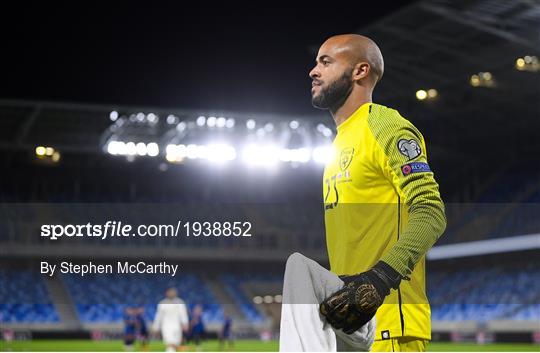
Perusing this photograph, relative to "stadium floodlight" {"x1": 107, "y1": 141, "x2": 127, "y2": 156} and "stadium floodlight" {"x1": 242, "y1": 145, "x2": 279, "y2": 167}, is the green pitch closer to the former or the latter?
"stadium floodlight" {"x1": 107, "y1": 141, "x2": 127, "y2": 156}

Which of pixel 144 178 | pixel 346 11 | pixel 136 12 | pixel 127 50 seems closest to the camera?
pixel 136 12

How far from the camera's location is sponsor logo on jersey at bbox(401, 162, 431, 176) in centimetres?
226

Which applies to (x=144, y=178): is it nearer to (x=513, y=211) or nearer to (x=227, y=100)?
(x=227, y=100)

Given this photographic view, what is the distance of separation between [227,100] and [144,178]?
257 inches

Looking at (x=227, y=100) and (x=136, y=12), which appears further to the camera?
(x=227, y=100)

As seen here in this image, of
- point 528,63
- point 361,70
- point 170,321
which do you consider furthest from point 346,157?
point 528,63

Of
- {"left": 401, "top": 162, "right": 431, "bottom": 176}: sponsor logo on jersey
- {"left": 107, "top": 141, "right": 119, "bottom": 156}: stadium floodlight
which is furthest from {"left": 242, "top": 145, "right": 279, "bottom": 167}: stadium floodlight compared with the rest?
{"left": 401, "top": 162, "right": 431, "bottom": 176}: sponsor logo on jersey

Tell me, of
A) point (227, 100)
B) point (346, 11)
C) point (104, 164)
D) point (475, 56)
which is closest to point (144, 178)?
point (104, 164)

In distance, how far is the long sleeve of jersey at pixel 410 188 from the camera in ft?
7.13

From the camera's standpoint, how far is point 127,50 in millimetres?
10320

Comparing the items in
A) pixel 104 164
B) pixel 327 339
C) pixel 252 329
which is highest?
pixel 104 164

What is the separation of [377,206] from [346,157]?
7.7 inches

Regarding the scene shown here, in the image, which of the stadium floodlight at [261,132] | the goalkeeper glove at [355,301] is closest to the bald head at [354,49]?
the goalkeeper glove at [355,301]

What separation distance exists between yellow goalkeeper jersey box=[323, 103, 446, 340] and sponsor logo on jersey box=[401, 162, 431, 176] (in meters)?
0.02
